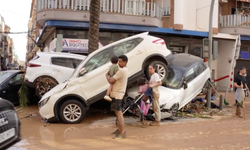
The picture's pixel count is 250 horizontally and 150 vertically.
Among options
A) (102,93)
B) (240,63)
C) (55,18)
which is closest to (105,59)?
(102,93)

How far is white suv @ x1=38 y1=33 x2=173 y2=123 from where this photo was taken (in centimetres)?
Answer: 752

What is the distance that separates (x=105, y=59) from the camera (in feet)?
26.2

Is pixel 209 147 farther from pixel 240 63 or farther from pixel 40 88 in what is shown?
pixel 240 63

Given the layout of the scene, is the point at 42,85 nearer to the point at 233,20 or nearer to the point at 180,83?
the point at 180,83

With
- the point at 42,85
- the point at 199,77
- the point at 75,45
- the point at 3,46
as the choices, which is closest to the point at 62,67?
the point at 42,85

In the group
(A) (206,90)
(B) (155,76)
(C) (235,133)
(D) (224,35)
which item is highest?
(D) (224,35)

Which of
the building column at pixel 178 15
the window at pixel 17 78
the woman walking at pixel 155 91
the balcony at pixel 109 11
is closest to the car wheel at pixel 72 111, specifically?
the woman walking at pixel 155 91

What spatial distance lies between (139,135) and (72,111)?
2.19 metres

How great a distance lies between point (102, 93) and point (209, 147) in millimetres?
3359

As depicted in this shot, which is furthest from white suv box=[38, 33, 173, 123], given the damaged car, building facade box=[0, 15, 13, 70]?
building facade box=[0, 15, 13, 70]

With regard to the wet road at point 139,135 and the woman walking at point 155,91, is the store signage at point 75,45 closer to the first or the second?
the wet road at point 139,135

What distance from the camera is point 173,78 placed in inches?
334

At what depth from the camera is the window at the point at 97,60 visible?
25.8 feet

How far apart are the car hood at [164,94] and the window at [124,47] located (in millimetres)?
1115
